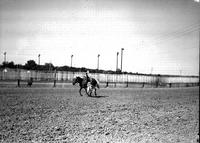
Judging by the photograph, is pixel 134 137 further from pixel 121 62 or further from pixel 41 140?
pixel 121 62

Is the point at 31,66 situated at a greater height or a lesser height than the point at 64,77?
greater

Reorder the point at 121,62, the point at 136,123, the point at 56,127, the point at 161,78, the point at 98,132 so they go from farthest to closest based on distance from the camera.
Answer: the point at 161,78 → the point at 121,62 → the point at 136,123 → the point at 56,127 → the point at 98,132

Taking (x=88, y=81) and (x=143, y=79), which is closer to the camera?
(x=88, y=81)

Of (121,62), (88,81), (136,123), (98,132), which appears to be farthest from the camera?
(121,62)

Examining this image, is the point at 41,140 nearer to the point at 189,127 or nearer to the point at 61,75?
the point at 189,127

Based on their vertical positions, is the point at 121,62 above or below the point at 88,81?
above

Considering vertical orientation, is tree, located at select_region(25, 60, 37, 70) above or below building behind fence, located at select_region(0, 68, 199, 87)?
above

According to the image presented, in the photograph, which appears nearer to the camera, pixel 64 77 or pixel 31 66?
pixel 64 77

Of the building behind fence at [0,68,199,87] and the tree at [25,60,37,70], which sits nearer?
the building behind fence at [0,68,199,87]

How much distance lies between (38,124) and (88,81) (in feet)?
32.6

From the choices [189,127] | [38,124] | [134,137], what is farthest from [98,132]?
[189,127]

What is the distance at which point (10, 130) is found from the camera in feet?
17.9

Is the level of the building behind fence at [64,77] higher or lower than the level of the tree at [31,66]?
lower

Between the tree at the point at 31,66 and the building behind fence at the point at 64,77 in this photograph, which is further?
the tree at the point at 31,66
